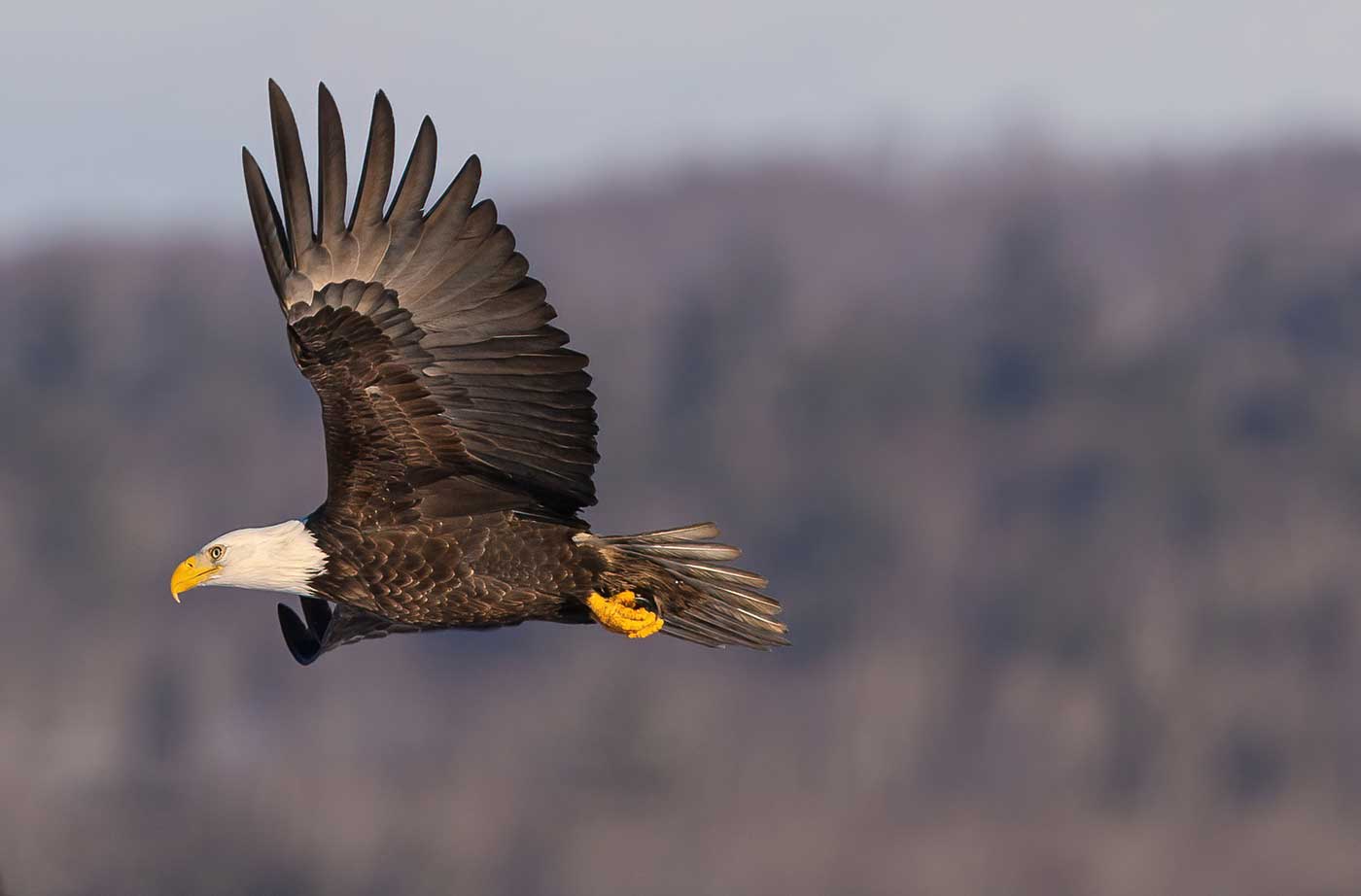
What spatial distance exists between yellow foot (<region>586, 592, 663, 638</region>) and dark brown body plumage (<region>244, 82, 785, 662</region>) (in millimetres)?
36

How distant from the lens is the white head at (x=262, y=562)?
8508mm

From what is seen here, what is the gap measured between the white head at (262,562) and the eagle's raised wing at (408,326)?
19cm

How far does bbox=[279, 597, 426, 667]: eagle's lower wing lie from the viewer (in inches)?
372

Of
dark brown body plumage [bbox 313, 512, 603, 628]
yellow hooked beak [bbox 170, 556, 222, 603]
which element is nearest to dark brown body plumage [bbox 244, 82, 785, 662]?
dark brown body plumage [bbox 313, 512, 603, 628]

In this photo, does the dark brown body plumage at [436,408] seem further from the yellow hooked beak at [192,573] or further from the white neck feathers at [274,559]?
the yellow hooked beak at [192,573]

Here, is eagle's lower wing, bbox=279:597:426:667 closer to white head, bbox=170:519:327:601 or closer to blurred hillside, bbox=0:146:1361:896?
white head, bbox=170:519:327:601

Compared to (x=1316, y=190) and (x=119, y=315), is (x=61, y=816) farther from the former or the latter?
(x=1316, y=190)

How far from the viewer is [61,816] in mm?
39531

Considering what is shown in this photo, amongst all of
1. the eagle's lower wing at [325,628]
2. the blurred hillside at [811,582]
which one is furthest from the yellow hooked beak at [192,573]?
the blurred hillside at [811,582]

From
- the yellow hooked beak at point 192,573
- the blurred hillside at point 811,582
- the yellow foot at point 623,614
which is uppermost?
the yellow hooked beak at point 192,573

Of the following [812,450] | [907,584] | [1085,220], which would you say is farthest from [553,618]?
[1085,220]

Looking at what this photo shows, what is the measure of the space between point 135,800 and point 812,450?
34.9m

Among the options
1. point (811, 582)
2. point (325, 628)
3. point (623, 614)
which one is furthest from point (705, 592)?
point (811, 582)

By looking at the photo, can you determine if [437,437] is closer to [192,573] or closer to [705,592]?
[192,573]
